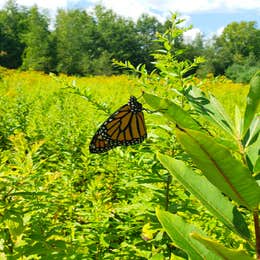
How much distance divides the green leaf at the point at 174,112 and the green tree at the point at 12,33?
102 ft

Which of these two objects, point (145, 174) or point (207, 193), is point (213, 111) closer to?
point (207, 193)

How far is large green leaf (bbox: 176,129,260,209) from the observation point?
0.39 meters

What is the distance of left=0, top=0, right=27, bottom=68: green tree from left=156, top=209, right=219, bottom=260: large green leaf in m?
31.2

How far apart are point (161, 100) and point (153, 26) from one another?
4031 centimetres

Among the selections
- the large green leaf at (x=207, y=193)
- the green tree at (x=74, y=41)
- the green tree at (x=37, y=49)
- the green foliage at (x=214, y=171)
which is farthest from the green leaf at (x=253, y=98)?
the green tree at (x=74, y=41)

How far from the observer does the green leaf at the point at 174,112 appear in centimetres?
53

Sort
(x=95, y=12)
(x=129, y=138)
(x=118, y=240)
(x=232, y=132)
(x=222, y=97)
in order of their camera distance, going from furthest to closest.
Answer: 1. (x=95, y=12)
2. (x=222, y=97)
3. (x=118, y=240)
4. (x=129, y=138)
5. (x=232, y=132)

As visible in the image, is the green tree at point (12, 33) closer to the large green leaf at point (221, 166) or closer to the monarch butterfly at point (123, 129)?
the monarch butterfly at point (123, 129)

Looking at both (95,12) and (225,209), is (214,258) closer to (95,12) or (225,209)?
(225,209)

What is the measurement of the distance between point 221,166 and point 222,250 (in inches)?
3.4

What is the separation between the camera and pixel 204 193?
473 mm

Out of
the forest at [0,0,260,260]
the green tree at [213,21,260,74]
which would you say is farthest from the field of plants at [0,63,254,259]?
the green tree at [213,21,260,74]

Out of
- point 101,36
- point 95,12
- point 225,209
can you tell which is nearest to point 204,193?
point 225,209

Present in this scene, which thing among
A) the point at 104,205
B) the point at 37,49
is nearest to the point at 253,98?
the point at 104,205
